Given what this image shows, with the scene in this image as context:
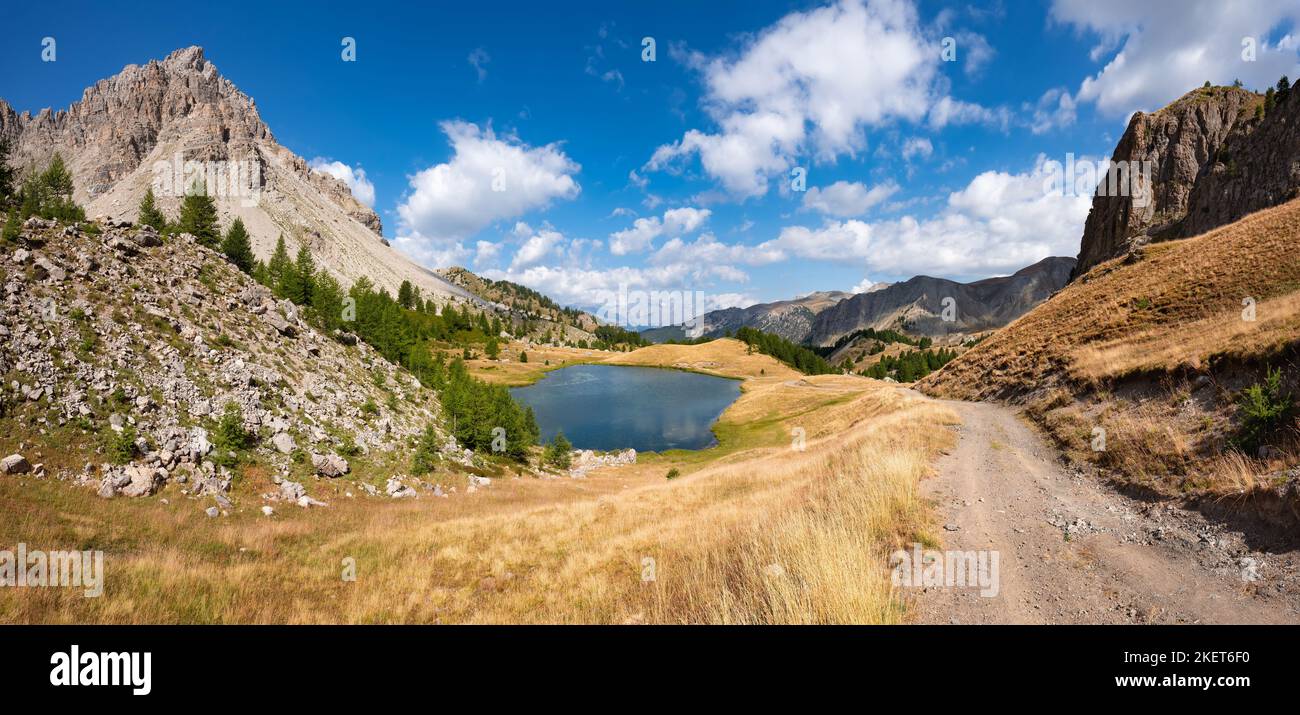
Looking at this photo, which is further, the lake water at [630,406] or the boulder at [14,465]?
the lake water at [630,406]

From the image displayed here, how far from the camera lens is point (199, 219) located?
214ft

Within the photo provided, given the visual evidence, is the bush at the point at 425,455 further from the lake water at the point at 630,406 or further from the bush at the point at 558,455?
the lake water at the point at 630,406

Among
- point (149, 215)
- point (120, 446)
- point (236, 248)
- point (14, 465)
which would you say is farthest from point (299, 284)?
point (14, 465)

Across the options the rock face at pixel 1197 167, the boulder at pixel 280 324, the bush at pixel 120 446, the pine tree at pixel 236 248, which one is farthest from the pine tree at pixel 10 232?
the rock face at pixel 1197 167

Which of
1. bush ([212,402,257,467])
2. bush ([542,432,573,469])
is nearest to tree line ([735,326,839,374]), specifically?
bush ([542,432,573,469])

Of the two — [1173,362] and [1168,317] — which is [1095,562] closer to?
[1173,362]

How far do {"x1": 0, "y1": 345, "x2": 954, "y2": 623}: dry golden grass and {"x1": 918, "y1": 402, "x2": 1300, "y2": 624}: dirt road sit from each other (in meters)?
1.09

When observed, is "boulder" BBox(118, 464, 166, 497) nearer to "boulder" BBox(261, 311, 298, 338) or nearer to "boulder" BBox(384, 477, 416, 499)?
"boulder" BBox(384, 477, 416, 499)

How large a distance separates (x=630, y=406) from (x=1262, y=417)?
303 feet

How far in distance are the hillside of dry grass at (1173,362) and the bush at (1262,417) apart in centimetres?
24

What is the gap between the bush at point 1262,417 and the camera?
1021cm

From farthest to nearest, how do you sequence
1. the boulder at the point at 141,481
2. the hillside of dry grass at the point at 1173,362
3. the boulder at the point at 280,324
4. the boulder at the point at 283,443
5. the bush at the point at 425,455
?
1. the boulder at the point at 280,324
2. the bush at the point at 425,455
3. the boulder at the point at 283,443
4. the boulder at the point at 141,481
5. the hillside of dry grass at the point at 1173,362
